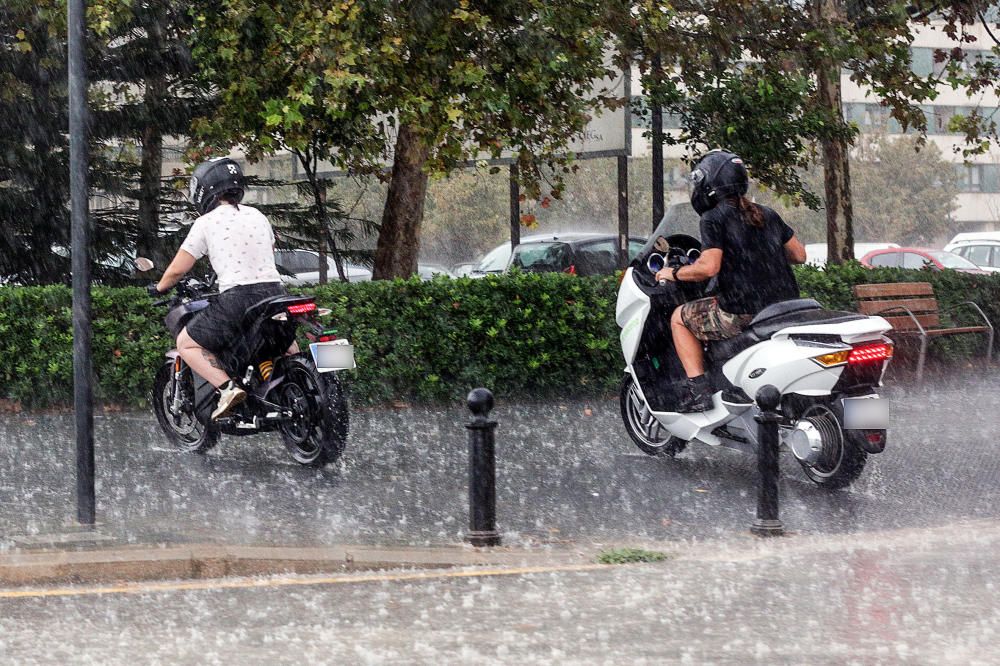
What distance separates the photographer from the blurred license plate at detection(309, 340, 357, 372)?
361 inches

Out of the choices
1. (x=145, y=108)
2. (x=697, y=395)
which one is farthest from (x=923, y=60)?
(x=697, y=395)

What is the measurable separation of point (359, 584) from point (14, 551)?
61.4 inches

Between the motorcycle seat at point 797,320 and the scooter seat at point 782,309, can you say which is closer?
the motorcycle seat at point 797,320

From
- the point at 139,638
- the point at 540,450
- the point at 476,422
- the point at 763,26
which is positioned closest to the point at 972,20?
the point at 763,26

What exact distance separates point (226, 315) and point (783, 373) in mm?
3510

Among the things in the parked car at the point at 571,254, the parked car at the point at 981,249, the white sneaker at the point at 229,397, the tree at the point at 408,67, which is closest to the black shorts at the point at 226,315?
the white sneaker at the point at 229,397

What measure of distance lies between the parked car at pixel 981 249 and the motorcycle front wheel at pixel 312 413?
24.8 metres

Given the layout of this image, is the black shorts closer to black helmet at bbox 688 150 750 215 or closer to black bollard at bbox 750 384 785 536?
black helmet at bbox 688 150 750 215

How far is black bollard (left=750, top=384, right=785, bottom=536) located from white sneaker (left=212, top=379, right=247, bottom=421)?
3.43 meters

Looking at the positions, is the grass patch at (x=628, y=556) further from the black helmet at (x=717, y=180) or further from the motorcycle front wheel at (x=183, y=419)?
the motorcycle front wheel at (x=183, y=419)

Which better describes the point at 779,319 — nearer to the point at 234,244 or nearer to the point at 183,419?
the point at 234,244

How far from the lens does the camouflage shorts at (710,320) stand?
8.93m

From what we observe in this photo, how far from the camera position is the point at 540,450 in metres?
10.3

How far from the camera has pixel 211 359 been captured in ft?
31.2
